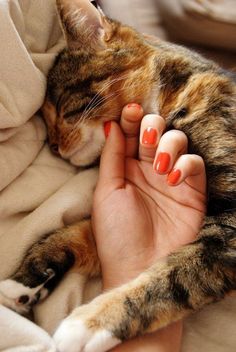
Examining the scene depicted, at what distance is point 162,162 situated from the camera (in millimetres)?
966

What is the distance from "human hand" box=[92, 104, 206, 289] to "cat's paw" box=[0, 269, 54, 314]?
17 cm

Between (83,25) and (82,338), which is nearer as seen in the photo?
(82,338)

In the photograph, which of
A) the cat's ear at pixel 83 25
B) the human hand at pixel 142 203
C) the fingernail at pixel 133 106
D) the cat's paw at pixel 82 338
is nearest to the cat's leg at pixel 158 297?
the cat's paw at pixel 82 338

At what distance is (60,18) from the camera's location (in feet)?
3.80

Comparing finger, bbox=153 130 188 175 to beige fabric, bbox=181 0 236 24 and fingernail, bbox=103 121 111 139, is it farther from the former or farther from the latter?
beige fabric, bbox=181 0 236 24

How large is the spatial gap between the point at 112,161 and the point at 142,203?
137 mm

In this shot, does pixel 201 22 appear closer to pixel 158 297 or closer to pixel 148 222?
pixel 148 222

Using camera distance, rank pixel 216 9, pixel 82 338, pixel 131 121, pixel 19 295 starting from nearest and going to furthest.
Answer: pixel 82 338 → pixel 19 295 → pixel 131 121 → pixel 216 9

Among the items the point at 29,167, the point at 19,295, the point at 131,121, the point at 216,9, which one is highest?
the point at 216,9

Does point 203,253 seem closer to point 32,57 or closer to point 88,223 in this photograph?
point 88,223

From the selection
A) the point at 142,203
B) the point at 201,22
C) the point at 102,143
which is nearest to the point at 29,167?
the point at 102,143

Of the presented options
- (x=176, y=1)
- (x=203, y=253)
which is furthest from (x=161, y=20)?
(x=203, y=253)

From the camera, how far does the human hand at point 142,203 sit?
3.38ft

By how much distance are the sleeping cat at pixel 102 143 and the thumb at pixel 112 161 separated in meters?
0.03
